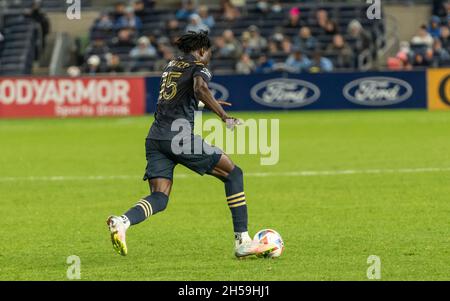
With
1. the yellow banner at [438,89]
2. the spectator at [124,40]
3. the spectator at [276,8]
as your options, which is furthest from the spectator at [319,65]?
the spectator at [124,40]

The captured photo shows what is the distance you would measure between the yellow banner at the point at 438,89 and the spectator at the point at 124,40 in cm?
1110

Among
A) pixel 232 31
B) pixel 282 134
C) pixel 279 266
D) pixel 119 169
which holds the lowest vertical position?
→ pixel 279 266

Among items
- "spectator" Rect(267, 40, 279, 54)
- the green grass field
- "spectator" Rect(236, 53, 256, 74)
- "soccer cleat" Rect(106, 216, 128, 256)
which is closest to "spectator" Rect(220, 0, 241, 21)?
"spectator" Rect(267, 40, 279, 54)

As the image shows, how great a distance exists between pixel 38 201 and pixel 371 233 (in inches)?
235

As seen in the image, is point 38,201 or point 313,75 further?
point 313,75

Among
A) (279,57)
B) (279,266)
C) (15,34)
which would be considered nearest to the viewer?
(279,266)

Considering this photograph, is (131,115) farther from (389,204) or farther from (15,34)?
(389,204)

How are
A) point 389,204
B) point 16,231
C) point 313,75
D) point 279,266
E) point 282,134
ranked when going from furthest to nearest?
1. point 313,75
2. point 282,134
3. point 389,204
4. point 16,231
5. point 279,266

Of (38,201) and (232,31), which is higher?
(232,31)

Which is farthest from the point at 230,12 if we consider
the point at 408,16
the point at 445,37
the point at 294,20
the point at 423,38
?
the point at 445,37

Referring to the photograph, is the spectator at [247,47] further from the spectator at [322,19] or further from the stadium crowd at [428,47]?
the stadium crowd at [428,47]

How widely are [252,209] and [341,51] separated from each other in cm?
2164

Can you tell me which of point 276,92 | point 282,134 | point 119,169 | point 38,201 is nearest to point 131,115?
point 276,92

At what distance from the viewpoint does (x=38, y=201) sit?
670 inches
